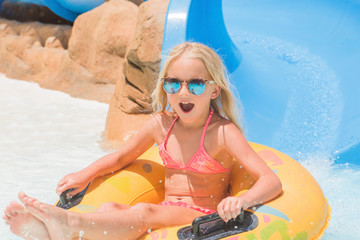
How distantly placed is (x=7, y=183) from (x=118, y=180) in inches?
55.2

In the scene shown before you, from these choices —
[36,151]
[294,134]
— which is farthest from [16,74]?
[294,134]

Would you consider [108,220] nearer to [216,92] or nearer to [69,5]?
[216,92]

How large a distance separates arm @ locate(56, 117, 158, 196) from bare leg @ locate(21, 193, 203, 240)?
428mm

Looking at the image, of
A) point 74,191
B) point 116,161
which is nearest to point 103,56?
point 116,161

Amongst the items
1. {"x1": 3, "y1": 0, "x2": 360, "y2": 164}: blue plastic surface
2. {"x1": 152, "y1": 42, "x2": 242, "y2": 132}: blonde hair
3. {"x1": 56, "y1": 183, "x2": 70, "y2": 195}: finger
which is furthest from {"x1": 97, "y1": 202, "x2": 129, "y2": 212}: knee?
{"x1": 3, "y1": 0, "x2": 360, "y2": 164}: blue plastic surface

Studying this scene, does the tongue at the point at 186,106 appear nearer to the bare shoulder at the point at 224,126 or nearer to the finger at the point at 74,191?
the bare shoulder at the point at 224,126

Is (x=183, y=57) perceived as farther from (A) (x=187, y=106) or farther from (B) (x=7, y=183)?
(B) (x=7, y=183)

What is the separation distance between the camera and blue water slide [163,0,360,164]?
358cm

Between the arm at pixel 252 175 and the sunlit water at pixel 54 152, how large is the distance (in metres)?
0.72

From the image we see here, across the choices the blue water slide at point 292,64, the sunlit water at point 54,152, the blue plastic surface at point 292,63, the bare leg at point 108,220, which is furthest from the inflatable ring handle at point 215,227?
the blue water slide at point 292,64

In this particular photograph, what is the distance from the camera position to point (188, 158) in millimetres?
2135

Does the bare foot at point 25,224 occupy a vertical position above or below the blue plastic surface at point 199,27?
below

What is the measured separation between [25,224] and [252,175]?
92 cm

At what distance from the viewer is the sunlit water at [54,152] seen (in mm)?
2881
